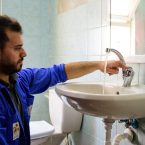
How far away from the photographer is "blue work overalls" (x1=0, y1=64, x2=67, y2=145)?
3.83 feet

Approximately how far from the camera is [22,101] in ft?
4.29

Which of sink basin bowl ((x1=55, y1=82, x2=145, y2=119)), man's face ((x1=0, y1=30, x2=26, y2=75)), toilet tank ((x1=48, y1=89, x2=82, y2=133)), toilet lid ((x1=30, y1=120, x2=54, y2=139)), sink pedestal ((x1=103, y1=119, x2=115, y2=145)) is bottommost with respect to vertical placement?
toilet lid ((x1=30, y1=120, x2=54, y2=139))

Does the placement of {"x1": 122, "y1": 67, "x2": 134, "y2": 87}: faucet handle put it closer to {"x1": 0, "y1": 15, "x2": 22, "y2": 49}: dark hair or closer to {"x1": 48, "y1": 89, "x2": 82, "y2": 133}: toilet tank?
{"x1": 0, "y1": 15, "x2": 22, "y2": 49}: dark hair

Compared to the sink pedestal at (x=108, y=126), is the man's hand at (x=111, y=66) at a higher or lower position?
higher

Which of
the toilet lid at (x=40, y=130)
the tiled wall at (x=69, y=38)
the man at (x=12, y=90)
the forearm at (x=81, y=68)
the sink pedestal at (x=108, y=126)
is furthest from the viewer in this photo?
the toilet lid at (x=40, y=130)

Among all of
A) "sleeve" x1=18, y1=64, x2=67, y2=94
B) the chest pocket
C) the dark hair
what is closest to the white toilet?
"sleeve" x1=18, y1=64, x2=67, y2=94

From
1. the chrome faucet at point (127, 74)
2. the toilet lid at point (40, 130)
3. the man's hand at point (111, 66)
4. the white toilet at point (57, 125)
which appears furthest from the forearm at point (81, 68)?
the toilet lid at point (40, 130)

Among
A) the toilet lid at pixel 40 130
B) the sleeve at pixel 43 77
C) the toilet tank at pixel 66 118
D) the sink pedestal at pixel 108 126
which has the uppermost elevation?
the sleeve at pixel 43 77

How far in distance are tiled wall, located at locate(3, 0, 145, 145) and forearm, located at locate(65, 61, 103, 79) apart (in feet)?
0.66

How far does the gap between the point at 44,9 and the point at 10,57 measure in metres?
1.62

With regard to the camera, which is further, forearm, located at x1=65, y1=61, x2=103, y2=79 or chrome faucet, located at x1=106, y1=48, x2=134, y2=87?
forearm, located at x1=65, y1=61, x2=103, y2=79

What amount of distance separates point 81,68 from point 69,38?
31.9 inches

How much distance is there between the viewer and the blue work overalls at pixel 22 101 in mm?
1166

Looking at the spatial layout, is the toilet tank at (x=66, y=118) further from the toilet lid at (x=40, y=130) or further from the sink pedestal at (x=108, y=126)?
the sink pedestal at (x=108, y=126)
